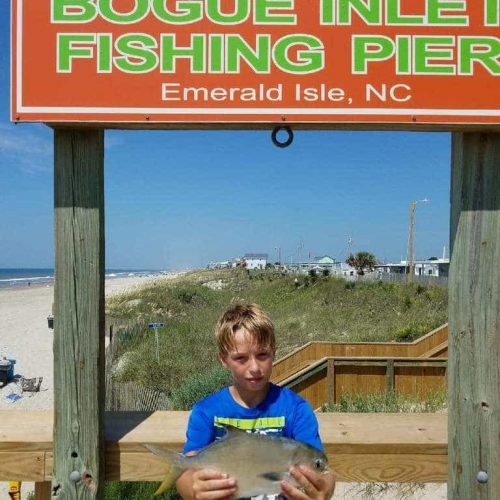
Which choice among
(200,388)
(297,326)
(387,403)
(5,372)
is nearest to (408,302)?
(297,326)

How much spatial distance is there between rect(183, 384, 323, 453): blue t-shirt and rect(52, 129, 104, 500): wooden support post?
58 cm

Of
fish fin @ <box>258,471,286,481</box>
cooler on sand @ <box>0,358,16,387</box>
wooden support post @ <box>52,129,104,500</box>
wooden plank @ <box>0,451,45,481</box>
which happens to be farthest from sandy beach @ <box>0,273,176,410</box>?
fish fin @ <box>258,471,286,481</box>

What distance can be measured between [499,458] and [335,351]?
8.81 m

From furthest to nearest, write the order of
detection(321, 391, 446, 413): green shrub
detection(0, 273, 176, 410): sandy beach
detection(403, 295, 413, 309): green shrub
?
detection(403, 295, 413, 309): green shrub → detection(0, 273, 176, 410): sandy beach → detection(321, 391, 446, 413): green shrub

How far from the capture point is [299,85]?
2289mm

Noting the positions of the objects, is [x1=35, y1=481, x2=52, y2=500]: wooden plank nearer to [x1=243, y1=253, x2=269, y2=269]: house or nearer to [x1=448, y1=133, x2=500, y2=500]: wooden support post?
[x1=448, y1=133, x2=500, y2=500]: wooden support post

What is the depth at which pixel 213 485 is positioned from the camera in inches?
65.6

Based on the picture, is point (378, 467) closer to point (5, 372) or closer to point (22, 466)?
point (22, 466)

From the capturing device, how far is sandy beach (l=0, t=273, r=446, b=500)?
5766 mm

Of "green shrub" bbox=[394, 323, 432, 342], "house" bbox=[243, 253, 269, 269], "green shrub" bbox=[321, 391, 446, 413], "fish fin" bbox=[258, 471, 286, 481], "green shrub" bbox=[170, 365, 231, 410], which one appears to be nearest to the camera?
"fish fin" bbox=[258, 471, 286, 481]

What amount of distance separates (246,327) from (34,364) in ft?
65.2

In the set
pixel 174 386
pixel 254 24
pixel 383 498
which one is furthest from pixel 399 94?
pixel 174 386

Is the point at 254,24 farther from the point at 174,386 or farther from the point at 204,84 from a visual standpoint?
the point at 174,386

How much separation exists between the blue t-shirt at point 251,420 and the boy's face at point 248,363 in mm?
79
